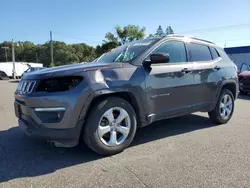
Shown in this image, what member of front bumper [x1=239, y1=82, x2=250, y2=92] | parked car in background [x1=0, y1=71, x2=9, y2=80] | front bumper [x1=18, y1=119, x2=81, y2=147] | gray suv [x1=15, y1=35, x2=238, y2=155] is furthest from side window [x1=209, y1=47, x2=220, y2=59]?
parked car in background [x1=0, y1=71, x2=9, y2=80]

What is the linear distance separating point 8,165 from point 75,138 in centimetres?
95

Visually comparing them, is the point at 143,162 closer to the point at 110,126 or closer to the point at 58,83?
the point at 110,126

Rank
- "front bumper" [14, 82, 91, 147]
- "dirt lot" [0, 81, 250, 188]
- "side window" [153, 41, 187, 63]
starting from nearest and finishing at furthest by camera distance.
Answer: "dirt lot" [0, 81, 250, 188], "front bumper" [14, 82, 91, 147], "side window" [153, 41, 187, 63]

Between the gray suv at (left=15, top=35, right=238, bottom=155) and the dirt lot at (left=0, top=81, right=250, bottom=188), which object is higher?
the gray suv at (left=15, top=35, right=238, bottom=155)

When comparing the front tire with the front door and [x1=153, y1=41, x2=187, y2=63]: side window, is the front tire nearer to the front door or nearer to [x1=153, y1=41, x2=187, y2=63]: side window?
the front door

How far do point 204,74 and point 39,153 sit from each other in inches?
133

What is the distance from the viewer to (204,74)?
5605mm

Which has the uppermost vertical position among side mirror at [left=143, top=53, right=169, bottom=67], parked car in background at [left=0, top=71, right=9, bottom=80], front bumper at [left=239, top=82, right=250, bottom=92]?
side mirror at [left=143, top=53, right=169, bottom=67]

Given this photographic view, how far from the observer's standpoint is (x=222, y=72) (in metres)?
6.06

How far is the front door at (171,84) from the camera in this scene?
466 centimetres

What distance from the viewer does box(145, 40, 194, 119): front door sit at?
4.66 metres

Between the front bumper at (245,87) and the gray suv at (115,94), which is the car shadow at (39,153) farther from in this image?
the front bumper at (245,87)

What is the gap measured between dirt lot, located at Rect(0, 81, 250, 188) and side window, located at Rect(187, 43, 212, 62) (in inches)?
57.3

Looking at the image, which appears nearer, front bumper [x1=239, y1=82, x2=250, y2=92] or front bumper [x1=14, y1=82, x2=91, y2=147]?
front bumper [x1=14, y1=82, x2=91, y2=147]
